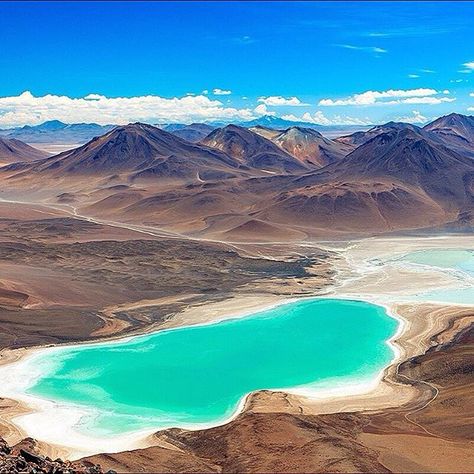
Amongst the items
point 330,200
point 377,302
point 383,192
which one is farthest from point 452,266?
point 383,192

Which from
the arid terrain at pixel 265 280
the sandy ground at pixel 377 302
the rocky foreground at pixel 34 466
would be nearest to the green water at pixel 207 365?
the sandy ground at pixel 377 302

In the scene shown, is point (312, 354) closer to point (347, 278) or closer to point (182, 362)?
point (182, 362)

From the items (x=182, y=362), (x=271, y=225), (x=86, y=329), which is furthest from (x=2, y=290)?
(x=271, y=225)

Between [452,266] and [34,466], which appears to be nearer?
[34,466]

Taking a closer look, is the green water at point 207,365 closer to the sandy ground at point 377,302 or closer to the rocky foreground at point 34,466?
the sandy ground at point 377,302

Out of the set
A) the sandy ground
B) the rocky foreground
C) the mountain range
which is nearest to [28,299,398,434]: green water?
the sandy ground

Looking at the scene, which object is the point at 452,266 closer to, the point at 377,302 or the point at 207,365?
the point at 377,302

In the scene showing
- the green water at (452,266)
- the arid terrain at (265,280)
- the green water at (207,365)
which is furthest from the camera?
the green water at (452,266)
